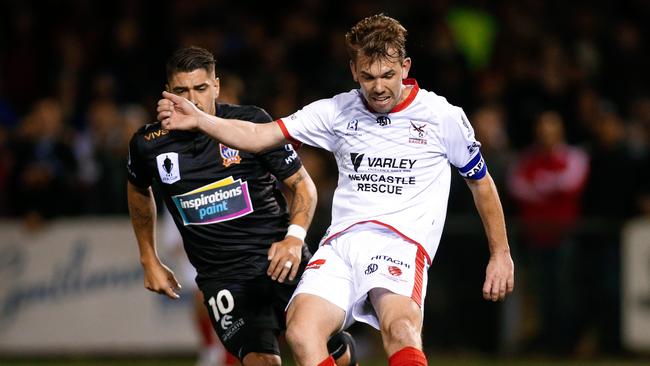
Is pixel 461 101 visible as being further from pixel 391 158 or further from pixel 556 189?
pixel 391 158

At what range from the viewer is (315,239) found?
12.2m

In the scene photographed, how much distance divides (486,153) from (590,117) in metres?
1.29

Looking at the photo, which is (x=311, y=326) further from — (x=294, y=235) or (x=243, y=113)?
(x=243, y=113)

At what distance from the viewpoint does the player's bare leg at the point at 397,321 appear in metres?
6.13

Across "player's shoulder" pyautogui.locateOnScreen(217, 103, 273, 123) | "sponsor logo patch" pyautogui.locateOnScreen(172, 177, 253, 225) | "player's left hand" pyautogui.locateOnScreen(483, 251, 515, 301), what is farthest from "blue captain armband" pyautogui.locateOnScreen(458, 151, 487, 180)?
"sponsor logo patch" pyautogui.locateOnScreen(172, 177, 253, 225)

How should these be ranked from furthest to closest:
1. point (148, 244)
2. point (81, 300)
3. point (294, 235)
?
point (81, 300)
point (148, 244)
point (294, 235)

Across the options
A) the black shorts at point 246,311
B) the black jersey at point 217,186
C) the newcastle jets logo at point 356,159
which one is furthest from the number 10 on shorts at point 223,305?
the newcastle jets logo at point 356,159

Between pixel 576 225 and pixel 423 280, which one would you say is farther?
pixel 576 225

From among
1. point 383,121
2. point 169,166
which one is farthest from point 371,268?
point 169,166

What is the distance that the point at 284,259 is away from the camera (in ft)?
21.9

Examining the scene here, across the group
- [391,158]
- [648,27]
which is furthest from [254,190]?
[648,27]

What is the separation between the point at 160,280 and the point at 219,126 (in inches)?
Answer: 50.6

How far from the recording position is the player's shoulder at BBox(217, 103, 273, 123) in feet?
23.4

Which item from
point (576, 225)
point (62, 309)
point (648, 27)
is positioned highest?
point (648, 27)
